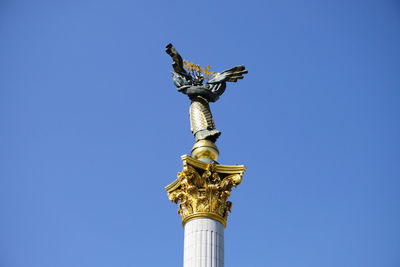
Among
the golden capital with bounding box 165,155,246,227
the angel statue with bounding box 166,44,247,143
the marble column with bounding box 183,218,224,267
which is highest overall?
the angel statue with bounding box 166,44,247,143

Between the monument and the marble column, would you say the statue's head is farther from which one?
the marble column

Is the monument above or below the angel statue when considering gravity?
below

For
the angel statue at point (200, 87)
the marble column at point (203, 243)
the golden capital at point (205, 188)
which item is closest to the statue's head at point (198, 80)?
the angel statue at point (200, 87)

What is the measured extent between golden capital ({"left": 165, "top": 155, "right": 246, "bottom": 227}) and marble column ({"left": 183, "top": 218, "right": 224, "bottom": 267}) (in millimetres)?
302

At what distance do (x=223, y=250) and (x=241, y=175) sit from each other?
3.13 m

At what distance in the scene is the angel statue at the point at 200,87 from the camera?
24828 millimetres

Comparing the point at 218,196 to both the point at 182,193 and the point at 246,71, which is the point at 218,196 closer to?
the point at 182,193

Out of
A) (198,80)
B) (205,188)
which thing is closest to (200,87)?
(198,80)

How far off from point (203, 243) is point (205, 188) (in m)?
2.36

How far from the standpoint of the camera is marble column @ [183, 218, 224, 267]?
20.5 m

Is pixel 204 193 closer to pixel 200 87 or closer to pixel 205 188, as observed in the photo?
pixel 205 188

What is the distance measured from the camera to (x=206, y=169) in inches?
882

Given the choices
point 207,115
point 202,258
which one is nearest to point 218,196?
point 202,258

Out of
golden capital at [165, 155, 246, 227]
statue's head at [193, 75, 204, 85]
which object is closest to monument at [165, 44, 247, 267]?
golden capital at [165, 155, 246, 227]
